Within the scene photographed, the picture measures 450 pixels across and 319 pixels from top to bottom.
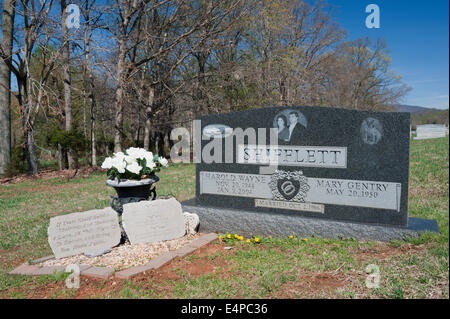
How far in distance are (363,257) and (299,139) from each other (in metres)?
1.86

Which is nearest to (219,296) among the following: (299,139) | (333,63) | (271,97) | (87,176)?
(299,139)

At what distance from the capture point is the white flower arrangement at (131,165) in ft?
17.1

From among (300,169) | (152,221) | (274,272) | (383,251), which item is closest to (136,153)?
(152,221)

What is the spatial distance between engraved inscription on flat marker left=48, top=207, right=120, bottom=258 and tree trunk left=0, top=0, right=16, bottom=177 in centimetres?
1123

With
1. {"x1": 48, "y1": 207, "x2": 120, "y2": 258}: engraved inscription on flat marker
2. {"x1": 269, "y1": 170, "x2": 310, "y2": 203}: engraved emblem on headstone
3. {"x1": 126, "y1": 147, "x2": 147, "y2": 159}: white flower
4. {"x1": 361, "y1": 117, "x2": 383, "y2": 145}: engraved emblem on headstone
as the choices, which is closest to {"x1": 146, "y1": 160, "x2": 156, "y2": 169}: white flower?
{"x1": 126, "y1": 147, "x2": 147, "y2": 159}: white flower

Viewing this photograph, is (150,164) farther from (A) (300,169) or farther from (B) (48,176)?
(B) (48,176)

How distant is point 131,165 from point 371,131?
3579 mm

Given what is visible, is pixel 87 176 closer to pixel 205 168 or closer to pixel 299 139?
pixel 205 168

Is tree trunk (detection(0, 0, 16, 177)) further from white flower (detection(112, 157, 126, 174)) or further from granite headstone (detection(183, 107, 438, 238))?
granite headstone (detection(183, 107, 438, 238))

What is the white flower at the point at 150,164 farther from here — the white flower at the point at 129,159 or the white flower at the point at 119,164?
the white flower at the point at 119,164

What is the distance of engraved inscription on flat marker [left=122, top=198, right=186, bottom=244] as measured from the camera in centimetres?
469

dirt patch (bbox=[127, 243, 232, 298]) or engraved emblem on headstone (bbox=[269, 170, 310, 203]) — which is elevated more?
engraved emblem on headstone (bbox=[269, 170, 310, 203])

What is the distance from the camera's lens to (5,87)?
13.1 m

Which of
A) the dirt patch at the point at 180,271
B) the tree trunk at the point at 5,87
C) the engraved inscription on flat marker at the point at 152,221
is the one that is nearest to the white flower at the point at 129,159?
the engraved inscription on flat marker at the point at 152,221
